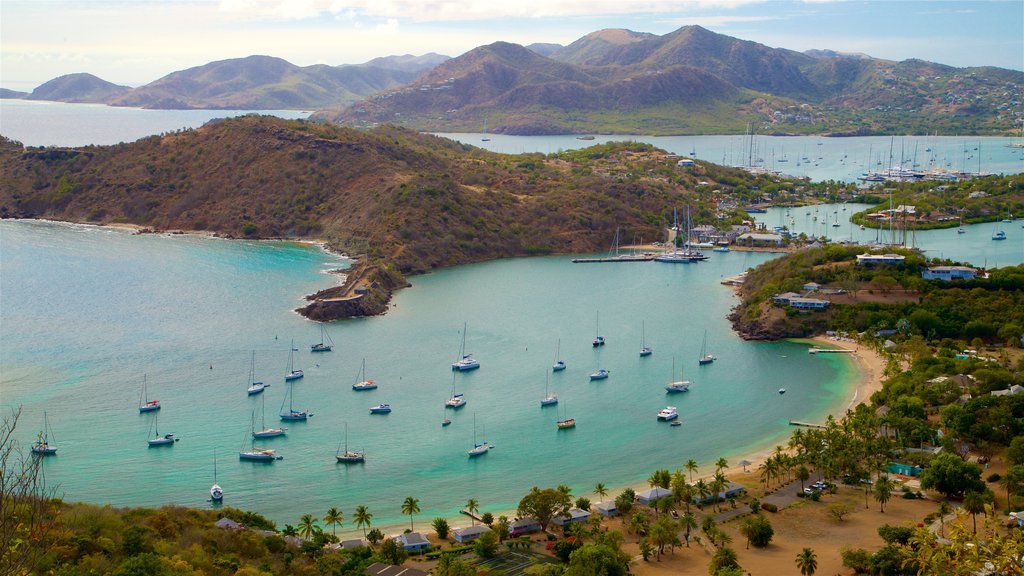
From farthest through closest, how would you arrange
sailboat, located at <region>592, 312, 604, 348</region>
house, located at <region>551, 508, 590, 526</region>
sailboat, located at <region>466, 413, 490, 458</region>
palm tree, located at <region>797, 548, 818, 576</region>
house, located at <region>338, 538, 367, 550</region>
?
sailboat, located at <region>592, 312, 604, 348</region>, sailboat, located at <region>466, 413, 490, 458</region>, house, located at <region>551, 508, 590, 526</region>, house, located at <region>338, 538, 367, 550</region>, palm tree, located at <region>797, 548, 818, 576</region>

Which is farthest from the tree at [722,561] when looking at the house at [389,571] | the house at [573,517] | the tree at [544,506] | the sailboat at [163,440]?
the sailboat at [163,440]

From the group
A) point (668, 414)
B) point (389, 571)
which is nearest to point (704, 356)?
point (668, 414)

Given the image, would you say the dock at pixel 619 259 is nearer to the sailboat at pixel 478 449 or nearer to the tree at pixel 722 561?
the sailboat at pixel 478 449

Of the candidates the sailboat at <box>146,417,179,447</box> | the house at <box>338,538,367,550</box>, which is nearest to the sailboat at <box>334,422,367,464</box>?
the sailboat at <box>146,417,179,447</box>

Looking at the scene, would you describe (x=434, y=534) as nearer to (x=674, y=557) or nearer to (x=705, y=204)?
(x=674, y=557)

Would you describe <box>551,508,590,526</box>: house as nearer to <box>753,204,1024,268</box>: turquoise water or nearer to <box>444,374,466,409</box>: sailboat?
<box>444,374,466,409</box>: sailboat

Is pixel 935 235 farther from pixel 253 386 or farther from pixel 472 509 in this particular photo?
pixel 472 509
